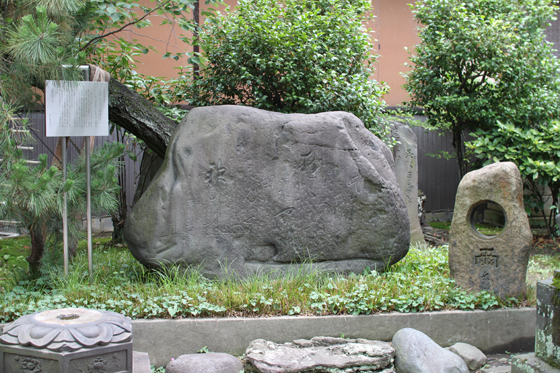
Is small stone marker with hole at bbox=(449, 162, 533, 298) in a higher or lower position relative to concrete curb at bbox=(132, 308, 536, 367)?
higher

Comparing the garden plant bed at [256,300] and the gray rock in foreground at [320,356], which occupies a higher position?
the garden plant bed at [256,300]

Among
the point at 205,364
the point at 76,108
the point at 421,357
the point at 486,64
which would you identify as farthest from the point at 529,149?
the point at 76,108

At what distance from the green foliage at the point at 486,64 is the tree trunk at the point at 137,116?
4.92 m

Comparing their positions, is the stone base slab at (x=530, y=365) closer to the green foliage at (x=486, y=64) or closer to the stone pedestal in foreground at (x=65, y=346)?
the stone pedestal in foreground at (x=65, y=346)

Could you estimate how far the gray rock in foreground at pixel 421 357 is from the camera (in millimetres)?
3807

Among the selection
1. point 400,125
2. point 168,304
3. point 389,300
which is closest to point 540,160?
point 400,125

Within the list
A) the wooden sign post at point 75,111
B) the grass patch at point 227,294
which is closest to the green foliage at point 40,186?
the wooden sign post at point 75,111

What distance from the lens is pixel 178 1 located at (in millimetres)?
5605

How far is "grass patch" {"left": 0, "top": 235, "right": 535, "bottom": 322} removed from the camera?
4156 millimetres

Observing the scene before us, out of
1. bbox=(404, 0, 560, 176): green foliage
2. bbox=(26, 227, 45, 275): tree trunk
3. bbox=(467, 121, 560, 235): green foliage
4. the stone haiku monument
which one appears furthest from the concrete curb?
bbox=(404, 0, 560, 176): green foliage

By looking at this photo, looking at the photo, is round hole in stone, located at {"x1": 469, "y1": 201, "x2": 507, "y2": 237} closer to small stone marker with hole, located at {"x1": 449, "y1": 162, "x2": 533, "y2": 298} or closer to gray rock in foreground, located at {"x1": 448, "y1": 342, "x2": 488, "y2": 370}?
small stone marker with hole, located at {"x1": 449, "y1": 162, "x2": 533, "y2": 298}

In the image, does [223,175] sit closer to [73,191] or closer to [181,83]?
[73,191]

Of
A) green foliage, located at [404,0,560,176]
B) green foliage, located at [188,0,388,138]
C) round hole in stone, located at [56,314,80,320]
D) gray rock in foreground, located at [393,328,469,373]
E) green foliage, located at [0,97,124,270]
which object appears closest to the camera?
round hole in stone, located at [56,314,80,320]

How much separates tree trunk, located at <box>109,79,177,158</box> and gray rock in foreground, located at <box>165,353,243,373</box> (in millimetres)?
2685
